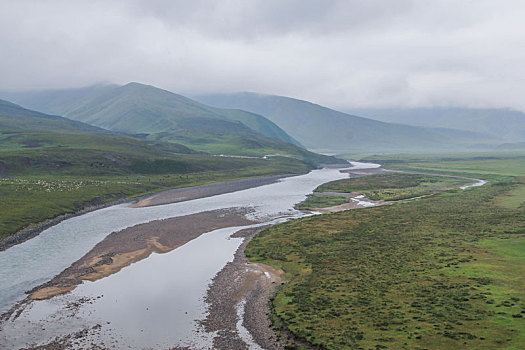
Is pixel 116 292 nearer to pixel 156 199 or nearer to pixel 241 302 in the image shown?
pixel 241 302

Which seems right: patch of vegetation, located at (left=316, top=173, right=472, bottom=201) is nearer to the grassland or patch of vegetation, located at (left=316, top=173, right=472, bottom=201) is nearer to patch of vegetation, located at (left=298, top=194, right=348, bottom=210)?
patch of vegetation, located at (left=298, top=194, right=348, bottom=210)

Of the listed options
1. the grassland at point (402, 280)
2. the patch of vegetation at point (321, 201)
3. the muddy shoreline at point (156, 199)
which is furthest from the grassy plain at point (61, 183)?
the patch of vegetation at point (321, 201)

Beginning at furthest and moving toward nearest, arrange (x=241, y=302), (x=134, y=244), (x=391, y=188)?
(x=391, y=188) < (x=134, y=244) < (x=241, y=302)

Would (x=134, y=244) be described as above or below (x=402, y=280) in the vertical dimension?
below

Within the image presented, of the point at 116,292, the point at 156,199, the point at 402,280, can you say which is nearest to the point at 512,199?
the point at 402,280

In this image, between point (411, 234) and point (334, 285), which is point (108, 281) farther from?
point (411, 234)
